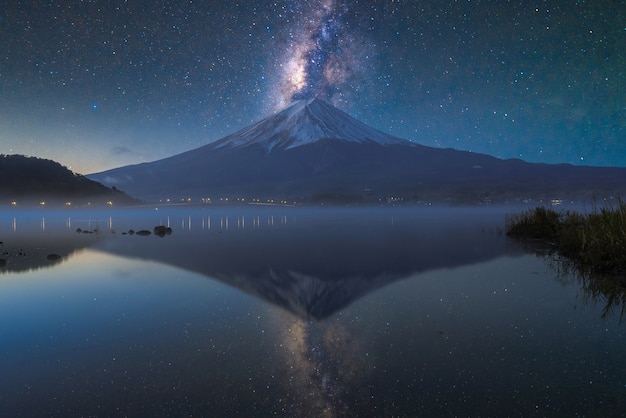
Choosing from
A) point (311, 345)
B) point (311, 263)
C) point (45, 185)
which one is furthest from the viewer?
point (45, 185)

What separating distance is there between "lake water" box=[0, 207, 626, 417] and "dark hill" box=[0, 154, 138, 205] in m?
128

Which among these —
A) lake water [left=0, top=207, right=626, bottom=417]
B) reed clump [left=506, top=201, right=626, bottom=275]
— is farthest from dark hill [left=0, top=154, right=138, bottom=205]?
reed clump [left=506, top=201, right=626, bottom=275]

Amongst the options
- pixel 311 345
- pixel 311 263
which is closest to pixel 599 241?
pixel 311 263

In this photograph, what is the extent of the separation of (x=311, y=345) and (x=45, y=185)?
461 feet

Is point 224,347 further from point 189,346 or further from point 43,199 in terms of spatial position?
point 43,199

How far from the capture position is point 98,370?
5180 millimetres

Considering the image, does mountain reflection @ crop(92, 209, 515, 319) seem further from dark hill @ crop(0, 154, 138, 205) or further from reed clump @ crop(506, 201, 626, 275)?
dark hill @ crop(0, 154, 138, 205)

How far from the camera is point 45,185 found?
123 meters

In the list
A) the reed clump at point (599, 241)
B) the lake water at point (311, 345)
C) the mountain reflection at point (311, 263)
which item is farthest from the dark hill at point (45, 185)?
the reed clump at point (599, 241)

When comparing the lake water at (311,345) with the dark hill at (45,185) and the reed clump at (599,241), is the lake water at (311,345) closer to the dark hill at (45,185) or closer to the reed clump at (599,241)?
the reed clump at (599,241)

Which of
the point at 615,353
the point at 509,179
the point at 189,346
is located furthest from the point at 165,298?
the point at 509,179

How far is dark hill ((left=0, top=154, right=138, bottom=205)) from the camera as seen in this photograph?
118125 mm

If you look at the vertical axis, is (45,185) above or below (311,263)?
above

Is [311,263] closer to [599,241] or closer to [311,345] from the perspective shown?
[599,241]
